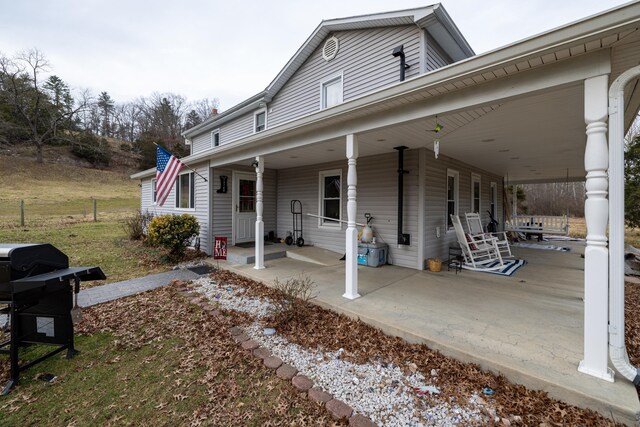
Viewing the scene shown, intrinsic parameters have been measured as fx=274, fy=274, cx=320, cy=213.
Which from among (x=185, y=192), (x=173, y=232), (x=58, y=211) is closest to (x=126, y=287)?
(x=173, y=232)

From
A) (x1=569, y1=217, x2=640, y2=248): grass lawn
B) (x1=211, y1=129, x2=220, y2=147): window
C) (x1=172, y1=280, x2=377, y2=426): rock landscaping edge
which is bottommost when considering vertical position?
(x1=172, y1=280, x2=377, y2=426): rock landscaping edge

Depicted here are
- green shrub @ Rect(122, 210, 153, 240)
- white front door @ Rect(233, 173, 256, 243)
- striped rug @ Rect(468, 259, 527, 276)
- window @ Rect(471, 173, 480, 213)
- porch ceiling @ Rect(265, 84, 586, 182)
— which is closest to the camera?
porch ceiling @ Rect(265, 84, 586, 182)

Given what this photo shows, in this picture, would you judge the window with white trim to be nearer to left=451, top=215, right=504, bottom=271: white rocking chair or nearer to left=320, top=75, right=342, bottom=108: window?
left=451, top=215, right=504, bottom=271: white rocking chair

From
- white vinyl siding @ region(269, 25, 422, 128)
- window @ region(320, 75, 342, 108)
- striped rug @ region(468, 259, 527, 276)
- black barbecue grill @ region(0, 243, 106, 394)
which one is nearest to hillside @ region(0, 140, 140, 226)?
white vinyl siding @ region(269, 25, 422, 128)

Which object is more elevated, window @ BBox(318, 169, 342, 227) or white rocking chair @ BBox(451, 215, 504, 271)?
window @ BBox(318, 169, 342, 227)

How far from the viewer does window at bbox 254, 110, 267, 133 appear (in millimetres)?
9609

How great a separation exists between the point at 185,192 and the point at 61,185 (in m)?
22.1

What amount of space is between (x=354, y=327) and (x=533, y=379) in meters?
1.65

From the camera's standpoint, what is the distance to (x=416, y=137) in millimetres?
4703

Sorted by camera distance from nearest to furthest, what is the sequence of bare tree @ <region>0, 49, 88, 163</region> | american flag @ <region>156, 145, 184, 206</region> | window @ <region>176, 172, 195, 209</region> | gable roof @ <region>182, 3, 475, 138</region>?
gable roof @ <region>182, 3, 475, 138</region> < american flag @ <region>156, 145, 184, 206</region> < window @ <region>176, 172, 195, 209</region> < bare tree @ <region>0, 49, 88, 163</region>

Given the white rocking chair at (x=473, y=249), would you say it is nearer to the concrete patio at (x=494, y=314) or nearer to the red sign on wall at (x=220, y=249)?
the concrete patio at (x=494, y=314)

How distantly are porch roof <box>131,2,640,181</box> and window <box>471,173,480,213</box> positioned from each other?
3.66 metres

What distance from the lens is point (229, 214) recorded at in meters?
7.67

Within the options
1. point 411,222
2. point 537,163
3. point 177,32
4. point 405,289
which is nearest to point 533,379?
point 405,289
